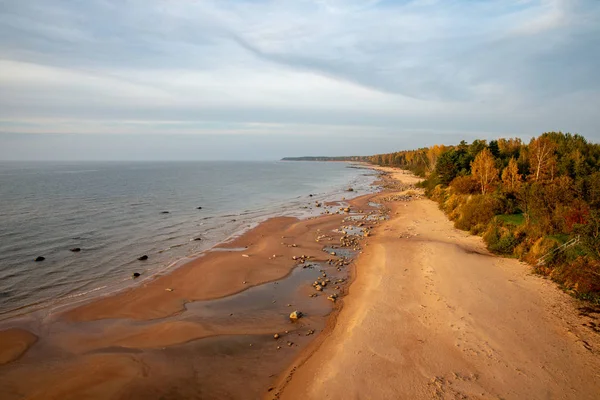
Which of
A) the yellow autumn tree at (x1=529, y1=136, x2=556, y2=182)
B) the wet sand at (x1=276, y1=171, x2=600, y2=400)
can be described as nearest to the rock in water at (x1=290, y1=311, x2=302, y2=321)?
the wet sand at (x1=276, y1=171, x2=600, y2=400)

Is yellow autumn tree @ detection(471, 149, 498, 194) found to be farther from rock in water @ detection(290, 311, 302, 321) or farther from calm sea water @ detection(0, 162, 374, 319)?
rock in water @ detection(290, 311, 302, 321)

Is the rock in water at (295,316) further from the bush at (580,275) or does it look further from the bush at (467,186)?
the bush at (467,186)

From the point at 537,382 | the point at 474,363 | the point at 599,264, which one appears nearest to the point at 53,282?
the point at 474,363

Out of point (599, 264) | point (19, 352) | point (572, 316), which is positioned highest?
point (599, 264)

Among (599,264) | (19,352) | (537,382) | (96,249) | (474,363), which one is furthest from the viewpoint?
(96,249)

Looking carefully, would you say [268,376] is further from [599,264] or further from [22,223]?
[22,223]

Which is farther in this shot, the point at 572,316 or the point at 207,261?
the point at 207,261

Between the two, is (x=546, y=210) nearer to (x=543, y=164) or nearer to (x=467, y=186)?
(x=543, y=164)

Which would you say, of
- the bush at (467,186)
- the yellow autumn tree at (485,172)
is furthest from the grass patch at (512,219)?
the bush at (467,186)
